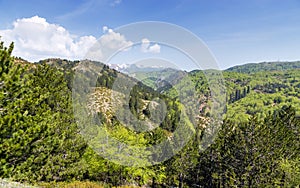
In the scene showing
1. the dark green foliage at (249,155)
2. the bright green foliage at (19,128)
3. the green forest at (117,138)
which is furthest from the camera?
the dark green foliage at (249,155)

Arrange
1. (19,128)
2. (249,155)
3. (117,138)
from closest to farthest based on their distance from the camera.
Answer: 1. (19,128)
2. (117,138)
3. (249,155)

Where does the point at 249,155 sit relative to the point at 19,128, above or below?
below

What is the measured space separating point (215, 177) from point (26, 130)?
40.2 m

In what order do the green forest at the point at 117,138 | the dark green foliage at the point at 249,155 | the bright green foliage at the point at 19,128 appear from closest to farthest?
1. the bright green foliage at the point at 19,128
2. the green forest at the point at 117,138
3. the dark green foliage at the point at 249,155

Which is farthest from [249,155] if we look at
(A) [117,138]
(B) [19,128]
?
(B) [19,128]

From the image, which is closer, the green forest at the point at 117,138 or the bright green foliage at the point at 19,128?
the bright green foliage at the point at 19,128

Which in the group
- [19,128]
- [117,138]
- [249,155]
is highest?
[19,128]

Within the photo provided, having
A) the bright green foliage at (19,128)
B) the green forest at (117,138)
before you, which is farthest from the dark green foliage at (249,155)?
the bright green foliage at (19,128)

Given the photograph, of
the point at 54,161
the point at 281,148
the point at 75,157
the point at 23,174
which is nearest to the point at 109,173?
the point at 75,157

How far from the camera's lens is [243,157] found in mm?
41250

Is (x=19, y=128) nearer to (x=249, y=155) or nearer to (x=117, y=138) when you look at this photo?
(x=117, y=138)

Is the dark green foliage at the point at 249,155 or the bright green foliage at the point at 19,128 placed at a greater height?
the bright green foliage at the point at 19,128

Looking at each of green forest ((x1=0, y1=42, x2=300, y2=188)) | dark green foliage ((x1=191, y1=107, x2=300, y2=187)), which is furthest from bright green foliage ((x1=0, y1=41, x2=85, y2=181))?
dark green foliage ((x1=191, y1=107, x2=300, y2=187))

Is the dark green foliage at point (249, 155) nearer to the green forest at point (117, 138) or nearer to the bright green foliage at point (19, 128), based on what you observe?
the green forest at point (117, 138)
